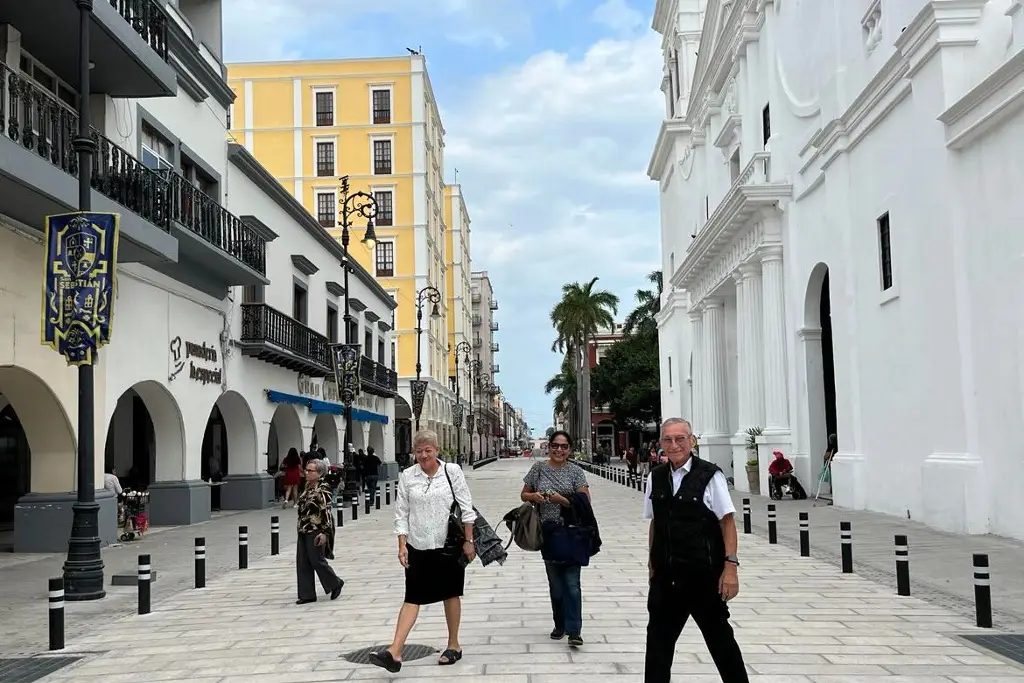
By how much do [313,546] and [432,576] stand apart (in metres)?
3.58

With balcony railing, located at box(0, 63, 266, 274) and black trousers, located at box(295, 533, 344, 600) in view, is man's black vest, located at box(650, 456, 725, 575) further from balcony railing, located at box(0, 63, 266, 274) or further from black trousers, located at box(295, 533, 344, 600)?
balcony railing, located at box(0, 63, 266, 274)

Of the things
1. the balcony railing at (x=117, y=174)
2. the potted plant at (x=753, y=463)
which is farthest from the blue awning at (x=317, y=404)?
the potted plant at (x=753, y=463)

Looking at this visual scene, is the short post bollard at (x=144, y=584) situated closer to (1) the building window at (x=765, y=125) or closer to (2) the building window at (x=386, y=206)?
(1) the building window at (x=765, y=125)

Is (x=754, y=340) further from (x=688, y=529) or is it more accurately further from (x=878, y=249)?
(x=688, y=529)

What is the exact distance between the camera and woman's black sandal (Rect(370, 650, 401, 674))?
265 inches

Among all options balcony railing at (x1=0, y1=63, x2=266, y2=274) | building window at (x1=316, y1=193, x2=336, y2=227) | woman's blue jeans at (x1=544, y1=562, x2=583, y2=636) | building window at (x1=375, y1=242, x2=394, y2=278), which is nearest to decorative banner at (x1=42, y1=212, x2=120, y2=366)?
balcony railing at (x1=0, y1=63, x2=266, y2=274)

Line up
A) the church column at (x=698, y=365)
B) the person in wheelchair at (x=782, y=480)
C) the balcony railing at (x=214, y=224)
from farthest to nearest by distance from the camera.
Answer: the church column at (x=698, y=365)
the person in wheelchair at (x=782, y=480)
the balcony railing at (x=214, y=224)

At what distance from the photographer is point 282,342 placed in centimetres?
2544

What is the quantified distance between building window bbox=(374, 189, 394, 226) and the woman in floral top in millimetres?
49161

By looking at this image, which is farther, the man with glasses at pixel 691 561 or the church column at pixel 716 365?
the church column at pixel 716 365

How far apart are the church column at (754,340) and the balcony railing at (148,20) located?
17844mm

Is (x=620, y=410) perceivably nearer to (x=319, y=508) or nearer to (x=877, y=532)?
(x=877, y=532)

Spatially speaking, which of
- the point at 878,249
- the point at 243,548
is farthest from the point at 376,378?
the point at 243,548

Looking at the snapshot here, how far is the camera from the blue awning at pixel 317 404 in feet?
83.9
